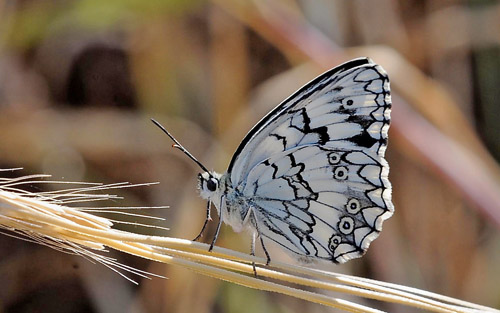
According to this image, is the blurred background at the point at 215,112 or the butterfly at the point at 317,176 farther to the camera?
the blurred background at the point at 215,112

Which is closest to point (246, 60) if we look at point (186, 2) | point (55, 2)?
point (186, 2)

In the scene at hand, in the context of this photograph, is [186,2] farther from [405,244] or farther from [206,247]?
A: [206,247]

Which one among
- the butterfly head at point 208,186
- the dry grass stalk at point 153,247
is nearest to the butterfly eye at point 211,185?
the butterfly head at point 208,186

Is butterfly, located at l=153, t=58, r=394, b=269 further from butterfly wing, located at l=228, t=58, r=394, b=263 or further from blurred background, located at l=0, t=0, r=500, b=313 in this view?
blurred background, located at l=0, t=0, r=500, b=313

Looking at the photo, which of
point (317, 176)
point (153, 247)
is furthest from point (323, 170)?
point (153, 247)

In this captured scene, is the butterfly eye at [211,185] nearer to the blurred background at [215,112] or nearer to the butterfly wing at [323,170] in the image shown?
the butterfly wing at [323,170]

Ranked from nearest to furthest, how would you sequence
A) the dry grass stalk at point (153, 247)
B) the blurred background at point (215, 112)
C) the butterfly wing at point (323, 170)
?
the dry grass stalk at point (153, 247), the butterfly wing at point (323, 170), the blurred background at point (215, 112)

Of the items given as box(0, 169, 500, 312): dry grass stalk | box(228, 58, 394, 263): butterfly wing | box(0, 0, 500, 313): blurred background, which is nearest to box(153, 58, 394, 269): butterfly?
box(228, 58, 394, 263): butterfly wing
